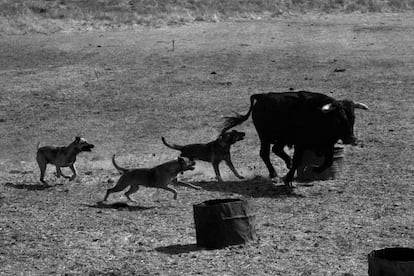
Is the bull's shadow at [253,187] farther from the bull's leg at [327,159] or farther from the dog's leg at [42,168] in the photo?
the dog's leg at [42,168]

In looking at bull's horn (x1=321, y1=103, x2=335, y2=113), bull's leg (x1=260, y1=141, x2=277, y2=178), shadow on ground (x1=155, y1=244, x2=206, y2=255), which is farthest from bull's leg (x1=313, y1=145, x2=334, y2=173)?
shadow on ground (x1=155, y1=244, x2=206, y2=255)

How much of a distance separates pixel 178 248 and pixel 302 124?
17.1 feet

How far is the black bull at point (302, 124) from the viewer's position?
16250mm

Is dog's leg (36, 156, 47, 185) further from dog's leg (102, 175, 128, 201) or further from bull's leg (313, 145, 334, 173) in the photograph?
bull's leg (313, 145, 334, 173)

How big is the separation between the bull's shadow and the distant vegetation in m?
26.2

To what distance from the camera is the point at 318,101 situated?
16.5 meters

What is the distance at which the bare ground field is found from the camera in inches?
458

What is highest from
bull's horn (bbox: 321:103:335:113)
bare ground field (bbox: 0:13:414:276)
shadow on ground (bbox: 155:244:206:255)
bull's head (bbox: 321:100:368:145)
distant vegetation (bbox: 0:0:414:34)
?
bull's horn (bbox: 321:103:335:113)

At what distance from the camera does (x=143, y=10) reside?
4809 centimetres

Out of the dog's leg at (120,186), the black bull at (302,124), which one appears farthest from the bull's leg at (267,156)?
the dog's leg at (120,186)

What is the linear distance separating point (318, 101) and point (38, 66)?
18.4 m

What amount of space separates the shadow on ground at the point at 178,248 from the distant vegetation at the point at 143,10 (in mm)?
30727

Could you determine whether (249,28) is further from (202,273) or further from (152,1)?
(202,273)

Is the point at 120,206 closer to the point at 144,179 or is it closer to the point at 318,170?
the point at 144,179
